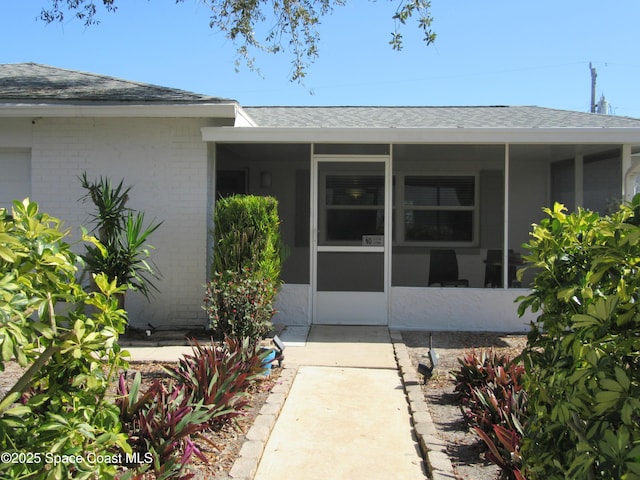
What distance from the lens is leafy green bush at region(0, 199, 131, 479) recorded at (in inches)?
87.9

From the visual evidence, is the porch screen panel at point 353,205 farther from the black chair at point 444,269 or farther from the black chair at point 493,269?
the black chair at point 493,269

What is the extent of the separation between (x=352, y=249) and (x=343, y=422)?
13.8 ft

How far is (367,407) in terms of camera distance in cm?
525

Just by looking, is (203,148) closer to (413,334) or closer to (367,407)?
(413,334)

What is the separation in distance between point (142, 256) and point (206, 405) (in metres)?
4.36

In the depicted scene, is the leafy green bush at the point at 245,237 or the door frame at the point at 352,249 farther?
the door frame at the point at 352,249

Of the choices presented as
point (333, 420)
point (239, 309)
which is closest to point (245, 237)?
point (239, 309)

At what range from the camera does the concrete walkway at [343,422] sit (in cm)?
400

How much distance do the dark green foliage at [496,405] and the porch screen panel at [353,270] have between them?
3102mm

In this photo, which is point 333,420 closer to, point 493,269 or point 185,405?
point 185,405

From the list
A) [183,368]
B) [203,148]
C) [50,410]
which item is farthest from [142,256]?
[50,410]

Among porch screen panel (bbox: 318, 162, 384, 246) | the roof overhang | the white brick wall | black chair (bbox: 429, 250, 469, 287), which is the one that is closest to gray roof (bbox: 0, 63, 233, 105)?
the white brick wall

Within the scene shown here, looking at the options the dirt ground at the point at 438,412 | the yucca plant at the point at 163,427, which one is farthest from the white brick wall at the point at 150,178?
the yucca plant at the point at 163,427

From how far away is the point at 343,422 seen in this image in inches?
192
